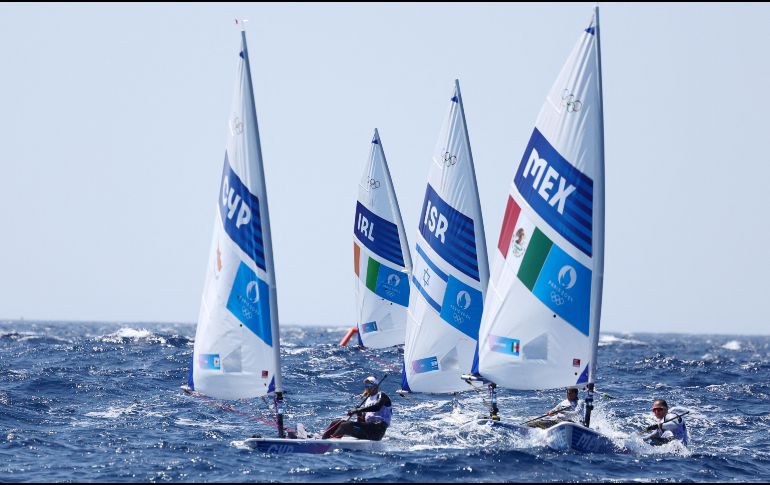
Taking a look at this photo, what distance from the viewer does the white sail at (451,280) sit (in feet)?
80.5

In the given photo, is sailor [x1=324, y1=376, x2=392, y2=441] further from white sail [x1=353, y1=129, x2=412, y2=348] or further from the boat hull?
white sail [x1=353, y1=129, x2=412, y2=348]

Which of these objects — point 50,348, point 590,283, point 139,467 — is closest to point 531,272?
point 590,283

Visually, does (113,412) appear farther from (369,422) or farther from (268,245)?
(268,245)

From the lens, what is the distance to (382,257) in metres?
37.8

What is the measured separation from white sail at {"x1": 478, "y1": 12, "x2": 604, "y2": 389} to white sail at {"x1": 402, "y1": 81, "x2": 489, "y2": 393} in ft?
9.54

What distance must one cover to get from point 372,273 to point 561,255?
17.7m

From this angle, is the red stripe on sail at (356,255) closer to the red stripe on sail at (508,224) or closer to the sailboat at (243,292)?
the red stripe on sail at (508,224)

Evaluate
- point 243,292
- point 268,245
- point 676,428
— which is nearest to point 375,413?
point 243,292

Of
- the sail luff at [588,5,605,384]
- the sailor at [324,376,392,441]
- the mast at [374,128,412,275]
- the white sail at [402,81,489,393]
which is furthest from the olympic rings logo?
the mast at [374,128,412,275]

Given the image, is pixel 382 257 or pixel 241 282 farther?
pixel 382 257

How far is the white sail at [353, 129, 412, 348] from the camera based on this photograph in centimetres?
3762

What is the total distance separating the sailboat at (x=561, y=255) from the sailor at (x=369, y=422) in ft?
7.25

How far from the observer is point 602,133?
2067 centimetres

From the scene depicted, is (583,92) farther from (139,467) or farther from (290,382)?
(290,382)
